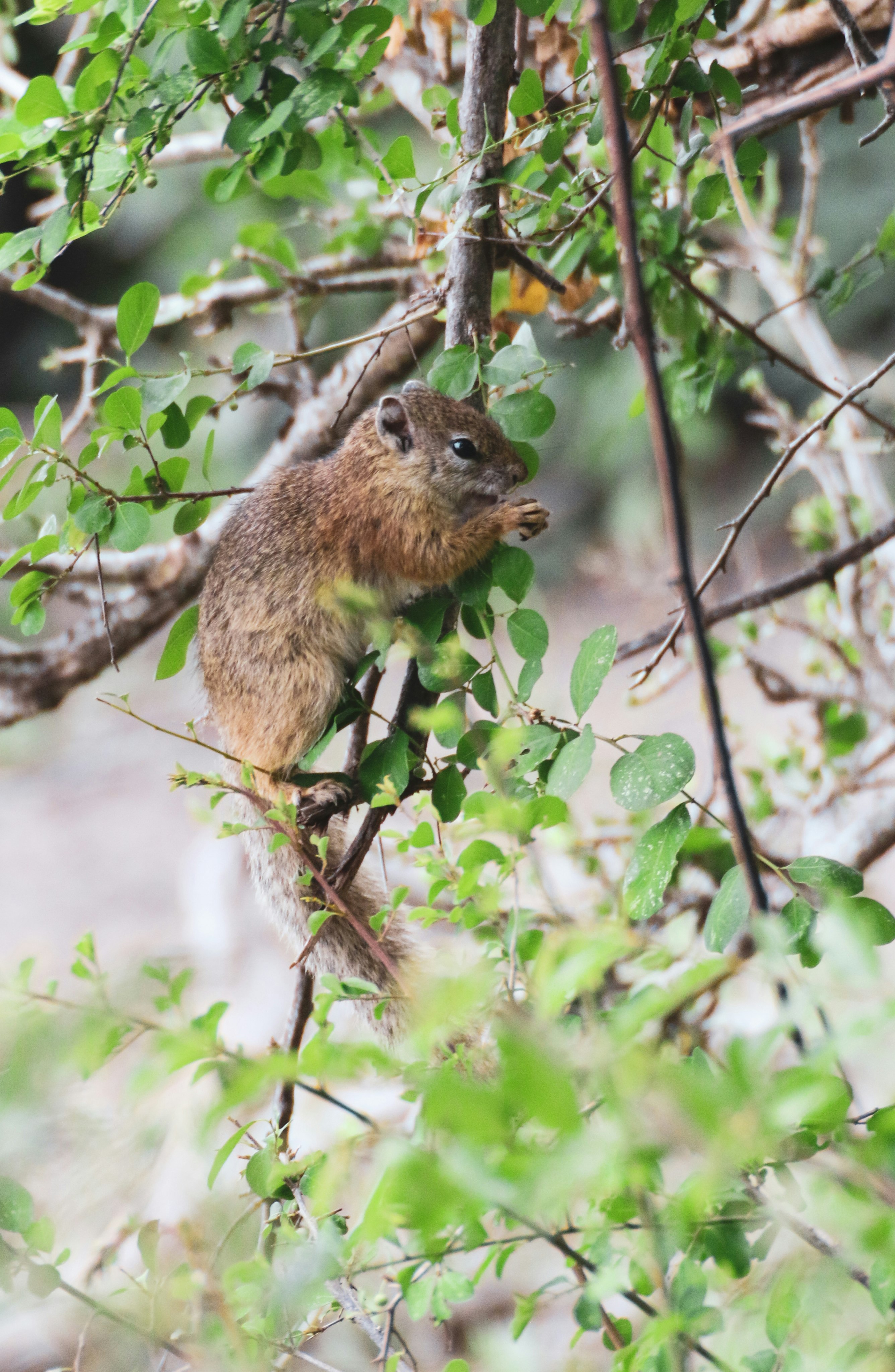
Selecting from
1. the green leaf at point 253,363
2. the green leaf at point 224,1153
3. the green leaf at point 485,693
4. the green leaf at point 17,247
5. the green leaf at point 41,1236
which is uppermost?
the green leaf at point 17,247

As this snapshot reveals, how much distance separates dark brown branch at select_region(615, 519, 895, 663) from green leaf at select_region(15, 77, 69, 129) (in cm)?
59

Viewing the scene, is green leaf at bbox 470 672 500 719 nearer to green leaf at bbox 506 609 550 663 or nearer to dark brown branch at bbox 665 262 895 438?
green leaf at bbox 506 609 550 663

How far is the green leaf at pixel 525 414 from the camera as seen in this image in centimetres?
77

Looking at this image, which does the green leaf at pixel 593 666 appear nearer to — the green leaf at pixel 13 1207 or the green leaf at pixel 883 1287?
the green leaf at pixel 883 1287

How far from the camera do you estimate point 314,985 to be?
3.15 feet

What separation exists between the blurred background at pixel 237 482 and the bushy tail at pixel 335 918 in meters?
0.79

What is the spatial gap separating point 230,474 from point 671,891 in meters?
4.12

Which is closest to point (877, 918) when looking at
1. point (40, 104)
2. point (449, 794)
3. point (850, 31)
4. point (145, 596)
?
point (449, 794)

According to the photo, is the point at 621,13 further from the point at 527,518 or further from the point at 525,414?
the point at 527,518

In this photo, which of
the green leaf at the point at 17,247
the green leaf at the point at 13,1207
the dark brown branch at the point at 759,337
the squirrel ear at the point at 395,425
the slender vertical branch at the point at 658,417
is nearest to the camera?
the slender vertical branch at the point at 658,417

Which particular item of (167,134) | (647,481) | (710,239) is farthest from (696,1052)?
(647,481)

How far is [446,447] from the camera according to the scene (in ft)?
3.82

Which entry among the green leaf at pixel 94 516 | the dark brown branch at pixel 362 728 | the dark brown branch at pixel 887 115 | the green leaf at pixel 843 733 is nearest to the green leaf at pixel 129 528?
the green leaf at pixel 94 516

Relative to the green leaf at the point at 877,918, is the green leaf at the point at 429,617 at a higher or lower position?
higher
